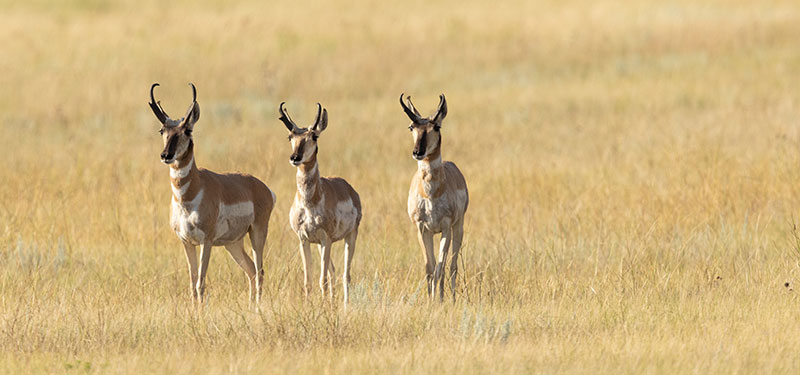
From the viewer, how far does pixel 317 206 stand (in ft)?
26.3

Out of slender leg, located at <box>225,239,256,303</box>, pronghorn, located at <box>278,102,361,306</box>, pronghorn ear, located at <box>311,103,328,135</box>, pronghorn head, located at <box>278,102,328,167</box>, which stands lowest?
slender leg, located at <box>225,239,256,303</box>

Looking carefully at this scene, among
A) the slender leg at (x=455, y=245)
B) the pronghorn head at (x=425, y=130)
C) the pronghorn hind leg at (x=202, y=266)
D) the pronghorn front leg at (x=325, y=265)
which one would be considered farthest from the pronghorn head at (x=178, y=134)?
the slender leg at (x=455, y=245)

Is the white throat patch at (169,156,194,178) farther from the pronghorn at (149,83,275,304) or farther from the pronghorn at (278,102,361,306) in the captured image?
the pronghorn at (278,102,361,306)

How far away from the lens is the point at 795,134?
16.1 m

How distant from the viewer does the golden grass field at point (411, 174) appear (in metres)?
7.50

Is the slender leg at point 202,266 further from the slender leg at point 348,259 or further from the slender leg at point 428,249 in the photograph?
the slender leg at point 428,249

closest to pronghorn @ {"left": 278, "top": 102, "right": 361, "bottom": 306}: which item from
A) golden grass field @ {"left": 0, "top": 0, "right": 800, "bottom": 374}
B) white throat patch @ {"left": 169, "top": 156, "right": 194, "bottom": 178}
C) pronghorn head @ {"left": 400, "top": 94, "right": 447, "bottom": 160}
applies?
golden grass field @ {"left": 0, "top": 0, "right": 800, "bottom": 374}

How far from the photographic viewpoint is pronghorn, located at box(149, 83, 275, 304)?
7.57 m

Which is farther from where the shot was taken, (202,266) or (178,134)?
(202,266)

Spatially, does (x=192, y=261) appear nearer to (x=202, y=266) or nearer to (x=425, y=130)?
(x=202, y=266)

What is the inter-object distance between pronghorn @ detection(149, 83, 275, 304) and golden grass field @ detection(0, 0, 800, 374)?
0.41 m

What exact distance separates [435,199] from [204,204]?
67.2 inches

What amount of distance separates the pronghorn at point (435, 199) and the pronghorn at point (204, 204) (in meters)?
1.21

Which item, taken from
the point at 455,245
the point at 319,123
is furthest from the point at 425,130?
the point at 455,245
